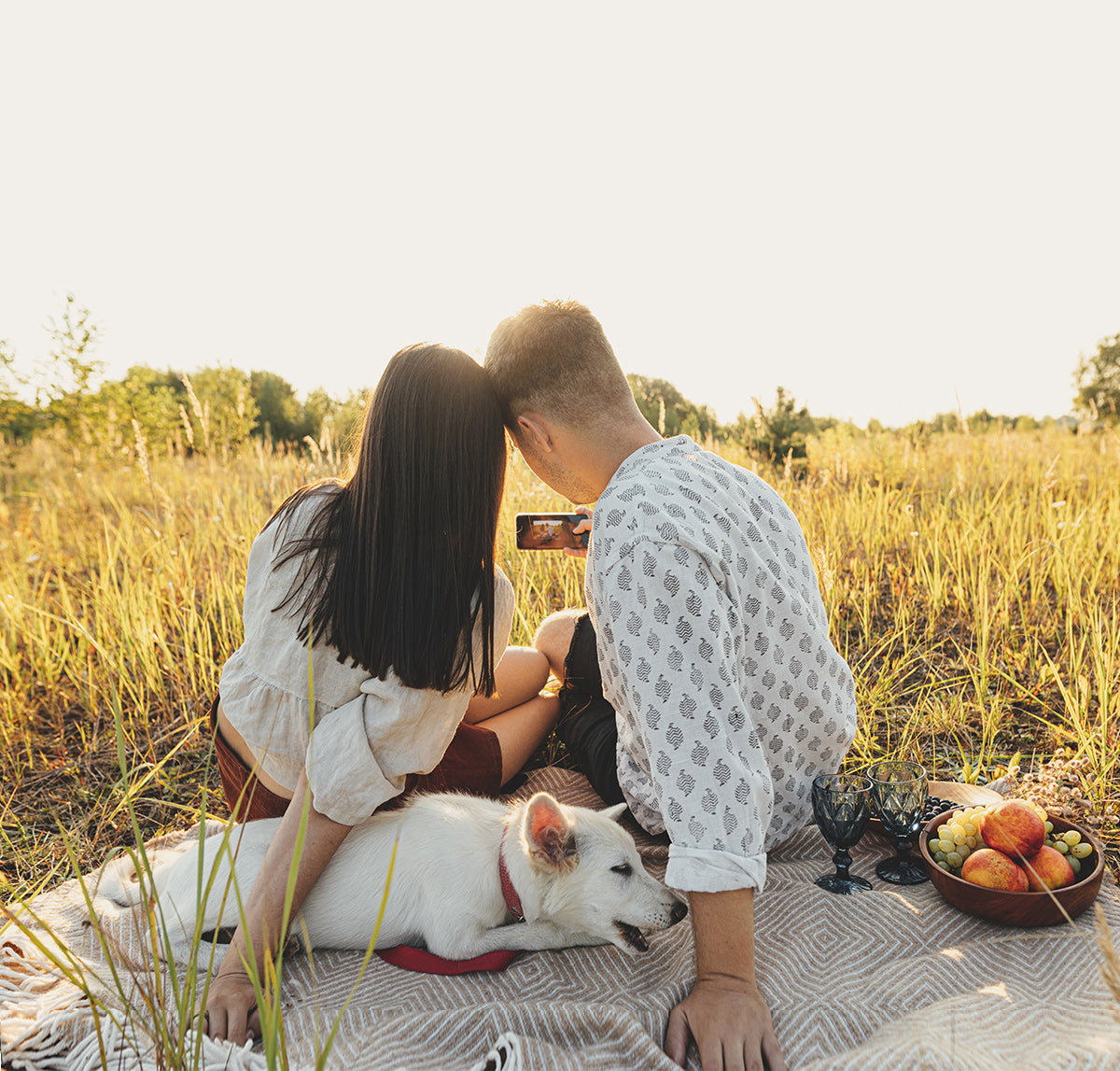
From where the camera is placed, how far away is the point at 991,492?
587 cm

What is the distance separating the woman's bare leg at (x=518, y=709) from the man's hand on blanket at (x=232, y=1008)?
126 centimetres

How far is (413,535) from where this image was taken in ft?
6.23

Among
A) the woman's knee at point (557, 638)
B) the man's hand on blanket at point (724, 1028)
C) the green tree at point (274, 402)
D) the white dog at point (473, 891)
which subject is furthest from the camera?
the green tree at point (274, 402)

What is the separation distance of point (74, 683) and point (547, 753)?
2.48m

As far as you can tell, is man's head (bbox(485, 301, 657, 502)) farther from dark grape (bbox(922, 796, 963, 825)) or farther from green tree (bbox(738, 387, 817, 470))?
green tree (bbox(738, 387, 817, 470))

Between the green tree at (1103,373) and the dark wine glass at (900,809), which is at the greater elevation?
the green tree at (1103,373)

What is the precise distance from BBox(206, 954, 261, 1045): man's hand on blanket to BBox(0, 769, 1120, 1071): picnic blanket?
2.7 inches

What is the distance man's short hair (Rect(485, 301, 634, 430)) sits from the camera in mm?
2053

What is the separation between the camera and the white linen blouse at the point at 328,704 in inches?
75.7

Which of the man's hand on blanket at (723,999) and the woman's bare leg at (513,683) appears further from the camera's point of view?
the woman's bare leg at (513,683)

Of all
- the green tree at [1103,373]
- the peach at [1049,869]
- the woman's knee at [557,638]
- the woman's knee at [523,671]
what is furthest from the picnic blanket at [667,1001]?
the green tree at [1103,373]

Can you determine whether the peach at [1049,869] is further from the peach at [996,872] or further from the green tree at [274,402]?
the green tree at [274,402]

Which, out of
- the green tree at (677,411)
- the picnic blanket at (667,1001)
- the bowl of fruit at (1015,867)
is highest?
the green tree at (677,411)

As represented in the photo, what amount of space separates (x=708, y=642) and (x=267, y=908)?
1247 millimetres
